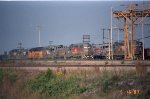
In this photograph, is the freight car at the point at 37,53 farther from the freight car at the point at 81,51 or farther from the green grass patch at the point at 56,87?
the green grass patch at the point at 56,87

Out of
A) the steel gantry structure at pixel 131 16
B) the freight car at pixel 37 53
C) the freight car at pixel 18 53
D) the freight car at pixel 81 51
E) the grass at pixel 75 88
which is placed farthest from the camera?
the freight car at pixel 18 53

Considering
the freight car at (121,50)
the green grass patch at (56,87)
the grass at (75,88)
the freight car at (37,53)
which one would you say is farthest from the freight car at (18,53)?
the green grass patch at (56,87)

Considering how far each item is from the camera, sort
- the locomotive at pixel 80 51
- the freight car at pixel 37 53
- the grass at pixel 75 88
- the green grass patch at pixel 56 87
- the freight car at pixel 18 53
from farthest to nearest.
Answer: the freight car at pixel 18 53 < the freight car at pixel 37 53 < the locomotive at pixel 80 51 < the green grass patch at pixel 56 87 < the grass at pixel 75 88

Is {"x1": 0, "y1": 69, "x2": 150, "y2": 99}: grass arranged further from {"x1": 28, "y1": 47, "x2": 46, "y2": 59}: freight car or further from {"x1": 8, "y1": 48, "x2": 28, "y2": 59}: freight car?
{"x1": 8, "y1": 48, "x2": 28, "y2": 59}: freight car

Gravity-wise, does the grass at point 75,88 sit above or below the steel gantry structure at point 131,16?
below

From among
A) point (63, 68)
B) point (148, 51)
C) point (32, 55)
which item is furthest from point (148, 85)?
point (32, 55)

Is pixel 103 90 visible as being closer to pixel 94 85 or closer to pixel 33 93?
pixel 94 85

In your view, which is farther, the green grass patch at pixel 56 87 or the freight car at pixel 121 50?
the freight car at pixel 121 50

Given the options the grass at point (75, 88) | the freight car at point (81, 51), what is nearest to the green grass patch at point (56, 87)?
the grass at point (75, 88)

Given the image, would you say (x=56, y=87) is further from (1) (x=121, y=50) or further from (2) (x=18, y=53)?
(2) (x=18, y=53)

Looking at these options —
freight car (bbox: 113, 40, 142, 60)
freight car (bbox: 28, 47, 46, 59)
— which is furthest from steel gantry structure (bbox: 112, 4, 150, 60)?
freight car (bbox: 28, 47, 46, 59)

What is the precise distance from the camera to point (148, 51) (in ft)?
153

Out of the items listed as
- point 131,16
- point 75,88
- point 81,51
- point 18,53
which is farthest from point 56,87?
point 18,53

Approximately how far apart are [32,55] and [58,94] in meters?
45.7
